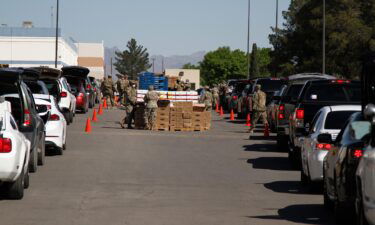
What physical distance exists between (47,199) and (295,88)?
15.1 metres

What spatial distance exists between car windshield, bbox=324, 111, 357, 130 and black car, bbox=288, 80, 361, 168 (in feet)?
12.5

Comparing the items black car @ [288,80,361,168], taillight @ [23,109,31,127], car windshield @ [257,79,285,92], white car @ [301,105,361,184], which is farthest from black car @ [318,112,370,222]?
car windshield @ [257,79,285,92]

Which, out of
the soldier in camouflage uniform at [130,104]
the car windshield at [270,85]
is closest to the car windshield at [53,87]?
the soldier in camouflage uniform at [130,104]

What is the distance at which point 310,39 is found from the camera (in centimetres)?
8938

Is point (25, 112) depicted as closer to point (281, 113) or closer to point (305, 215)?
point (305, 215)

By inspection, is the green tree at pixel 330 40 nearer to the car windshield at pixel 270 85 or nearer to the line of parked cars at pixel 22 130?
the car windshield at pixel 270 85

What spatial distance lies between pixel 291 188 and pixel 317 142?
4.66ft

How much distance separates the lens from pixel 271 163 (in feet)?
73.9

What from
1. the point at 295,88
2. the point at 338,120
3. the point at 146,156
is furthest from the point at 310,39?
the point at 338,120

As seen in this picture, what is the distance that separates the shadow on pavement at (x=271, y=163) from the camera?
21.4 m

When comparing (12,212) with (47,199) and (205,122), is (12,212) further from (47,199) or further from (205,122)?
(205,122)

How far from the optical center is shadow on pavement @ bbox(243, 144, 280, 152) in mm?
26656

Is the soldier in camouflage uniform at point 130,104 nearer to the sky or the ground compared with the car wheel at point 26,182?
nearer to the sky

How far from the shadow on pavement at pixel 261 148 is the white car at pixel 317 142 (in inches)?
351
